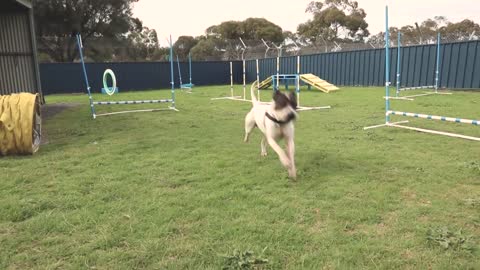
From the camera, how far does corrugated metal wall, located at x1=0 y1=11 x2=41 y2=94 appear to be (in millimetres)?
13422

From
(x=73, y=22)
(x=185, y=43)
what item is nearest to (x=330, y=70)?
(x=73, y=22)

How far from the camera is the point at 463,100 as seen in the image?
43.0ft

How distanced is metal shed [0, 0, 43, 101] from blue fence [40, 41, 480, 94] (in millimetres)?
10226

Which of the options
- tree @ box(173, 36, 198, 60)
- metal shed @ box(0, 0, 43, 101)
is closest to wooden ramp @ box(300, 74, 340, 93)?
metal shed @ box(0, 0, 43, 101)

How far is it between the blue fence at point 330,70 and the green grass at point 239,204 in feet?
40.1

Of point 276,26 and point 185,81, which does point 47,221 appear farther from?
point 276,26

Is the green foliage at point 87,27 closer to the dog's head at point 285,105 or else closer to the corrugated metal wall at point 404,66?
the corrugated metal wall at point 404,66

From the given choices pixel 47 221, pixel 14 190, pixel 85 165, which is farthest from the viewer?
pixel 85 165

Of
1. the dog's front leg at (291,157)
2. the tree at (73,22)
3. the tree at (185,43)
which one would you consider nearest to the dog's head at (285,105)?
the dog's front leg at (291,157)

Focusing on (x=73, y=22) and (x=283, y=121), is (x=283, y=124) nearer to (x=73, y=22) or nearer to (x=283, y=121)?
(x=283, y=121)

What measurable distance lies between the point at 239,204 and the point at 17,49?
44.4ft

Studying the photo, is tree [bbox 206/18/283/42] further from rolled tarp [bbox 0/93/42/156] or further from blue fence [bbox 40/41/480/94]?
rolled tarp [bbox 0/93/42/156]

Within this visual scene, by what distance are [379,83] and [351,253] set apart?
20.3 metres

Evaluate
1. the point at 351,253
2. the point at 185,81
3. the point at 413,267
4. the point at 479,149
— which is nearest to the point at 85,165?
the point at 351,253
